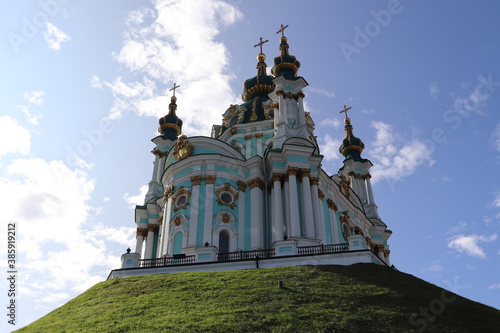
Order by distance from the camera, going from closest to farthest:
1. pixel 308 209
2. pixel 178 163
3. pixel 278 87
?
pixel 308 209, pixel 178 163, pixel 278 87

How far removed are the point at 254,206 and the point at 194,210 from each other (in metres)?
3.48

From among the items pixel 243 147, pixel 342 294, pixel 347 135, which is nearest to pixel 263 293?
pixel 342 294

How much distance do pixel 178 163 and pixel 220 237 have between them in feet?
18.0

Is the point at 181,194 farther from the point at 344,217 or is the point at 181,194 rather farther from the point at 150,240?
the point at 344,217

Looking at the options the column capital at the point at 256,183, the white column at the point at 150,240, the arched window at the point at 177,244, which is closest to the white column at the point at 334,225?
the column capital at the point at 256,183

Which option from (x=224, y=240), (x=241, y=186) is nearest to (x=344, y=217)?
(x=241, y=186)

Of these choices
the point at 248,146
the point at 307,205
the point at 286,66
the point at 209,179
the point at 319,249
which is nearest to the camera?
the point at 319,249

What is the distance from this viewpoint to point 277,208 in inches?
1017

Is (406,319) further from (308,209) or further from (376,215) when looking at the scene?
(376,215)

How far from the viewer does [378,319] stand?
41.8 ft

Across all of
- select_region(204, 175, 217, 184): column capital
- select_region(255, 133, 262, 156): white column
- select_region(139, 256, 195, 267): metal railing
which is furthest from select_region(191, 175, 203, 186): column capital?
select_region(255, 133, 262, 156): white column

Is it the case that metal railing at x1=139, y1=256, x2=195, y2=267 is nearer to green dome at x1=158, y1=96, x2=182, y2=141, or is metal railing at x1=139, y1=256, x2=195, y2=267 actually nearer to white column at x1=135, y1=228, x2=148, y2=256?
white column at x1=135, y1=228, x2=148, y2=256

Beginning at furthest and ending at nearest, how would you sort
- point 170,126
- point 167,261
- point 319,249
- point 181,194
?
point 170,126, point 181,194, point 167,261, point 319,249

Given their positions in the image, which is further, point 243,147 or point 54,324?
point 243,147
